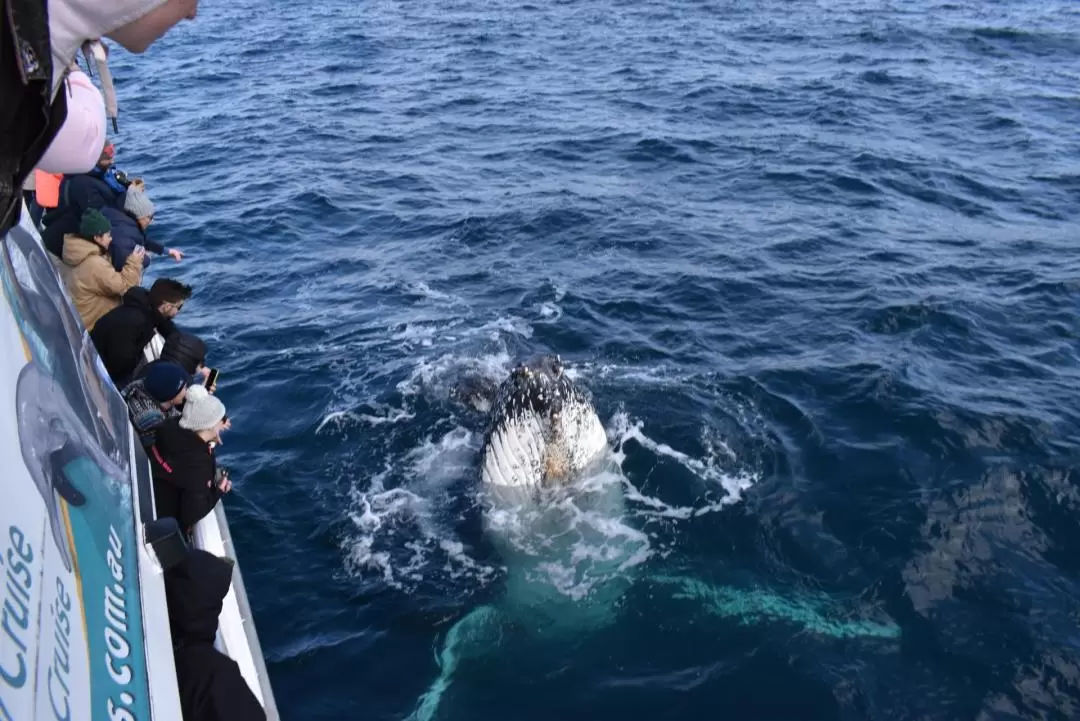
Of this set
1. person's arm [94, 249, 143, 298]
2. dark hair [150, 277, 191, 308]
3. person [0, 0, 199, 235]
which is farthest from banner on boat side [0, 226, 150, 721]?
person's arm [94, 249, 143, 298]

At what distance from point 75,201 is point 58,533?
979 cm

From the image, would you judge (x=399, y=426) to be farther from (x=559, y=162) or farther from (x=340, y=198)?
(x=559, y=162)

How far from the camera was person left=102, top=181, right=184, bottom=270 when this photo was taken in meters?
12.5

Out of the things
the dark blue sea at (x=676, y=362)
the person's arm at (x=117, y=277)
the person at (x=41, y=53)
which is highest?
the person at (x=41, y=53)

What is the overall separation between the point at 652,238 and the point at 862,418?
821 cm

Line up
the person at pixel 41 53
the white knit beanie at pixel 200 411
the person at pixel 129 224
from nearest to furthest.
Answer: the person at pixel 41 53 → the white knit beanie at pixel 200 411 → the person at pixel 129 224

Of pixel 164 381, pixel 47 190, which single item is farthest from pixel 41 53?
pixel 47 190

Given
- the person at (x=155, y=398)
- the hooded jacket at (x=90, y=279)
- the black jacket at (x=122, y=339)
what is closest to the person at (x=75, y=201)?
the hooded jacket at (x=90, y=279)

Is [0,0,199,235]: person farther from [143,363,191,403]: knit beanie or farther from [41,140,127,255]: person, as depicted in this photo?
[41,140,127,255]: person

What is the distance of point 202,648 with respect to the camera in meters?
6.61

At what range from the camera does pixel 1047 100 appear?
3109 centimetres

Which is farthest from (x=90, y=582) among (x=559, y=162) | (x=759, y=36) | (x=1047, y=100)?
(x=759, y=36)

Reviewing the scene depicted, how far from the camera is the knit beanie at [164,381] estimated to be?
30.1 feet

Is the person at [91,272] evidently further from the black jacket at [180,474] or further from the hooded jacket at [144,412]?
the black jacket at [180,474]
